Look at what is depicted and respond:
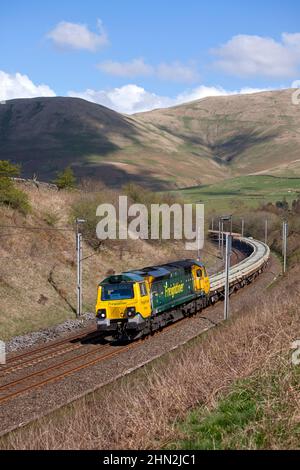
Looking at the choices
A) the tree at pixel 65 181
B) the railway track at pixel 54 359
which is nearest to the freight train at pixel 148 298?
the railway track at pixel 54 359

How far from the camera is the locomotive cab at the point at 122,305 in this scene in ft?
88.2

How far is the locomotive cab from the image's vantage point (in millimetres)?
26875

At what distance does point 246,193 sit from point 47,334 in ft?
450

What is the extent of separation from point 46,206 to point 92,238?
5.47 meters

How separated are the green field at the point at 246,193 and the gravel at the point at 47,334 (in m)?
85.3

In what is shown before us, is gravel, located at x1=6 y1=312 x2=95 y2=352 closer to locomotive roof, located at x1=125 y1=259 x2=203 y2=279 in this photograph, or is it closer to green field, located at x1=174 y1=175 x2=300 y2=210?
locomotive roof, located at x1=125 y1=259 x2=203 y2=279

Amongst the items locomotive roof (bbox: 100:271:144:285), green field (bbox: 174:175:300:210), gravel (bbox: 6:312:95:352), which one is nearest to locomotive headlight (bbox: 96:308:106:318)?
locomotive roof (bbox: 100:271:144:285)

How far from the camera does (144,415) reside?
1226 centimetres

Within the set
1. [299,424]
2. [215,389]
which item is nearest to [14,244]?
[215,389]

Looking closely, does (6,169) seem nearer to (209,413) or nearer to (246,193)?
(209,413)

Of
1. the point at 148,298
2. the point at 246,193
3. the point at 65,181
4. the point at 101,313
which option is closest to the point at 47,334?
the point at 101,313

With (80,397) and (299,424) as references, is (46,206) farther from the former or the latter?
(299,424)

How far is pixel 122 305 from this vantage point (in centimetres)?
2692

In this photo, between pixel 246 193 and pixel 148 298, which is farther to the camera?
pixel 246 193
